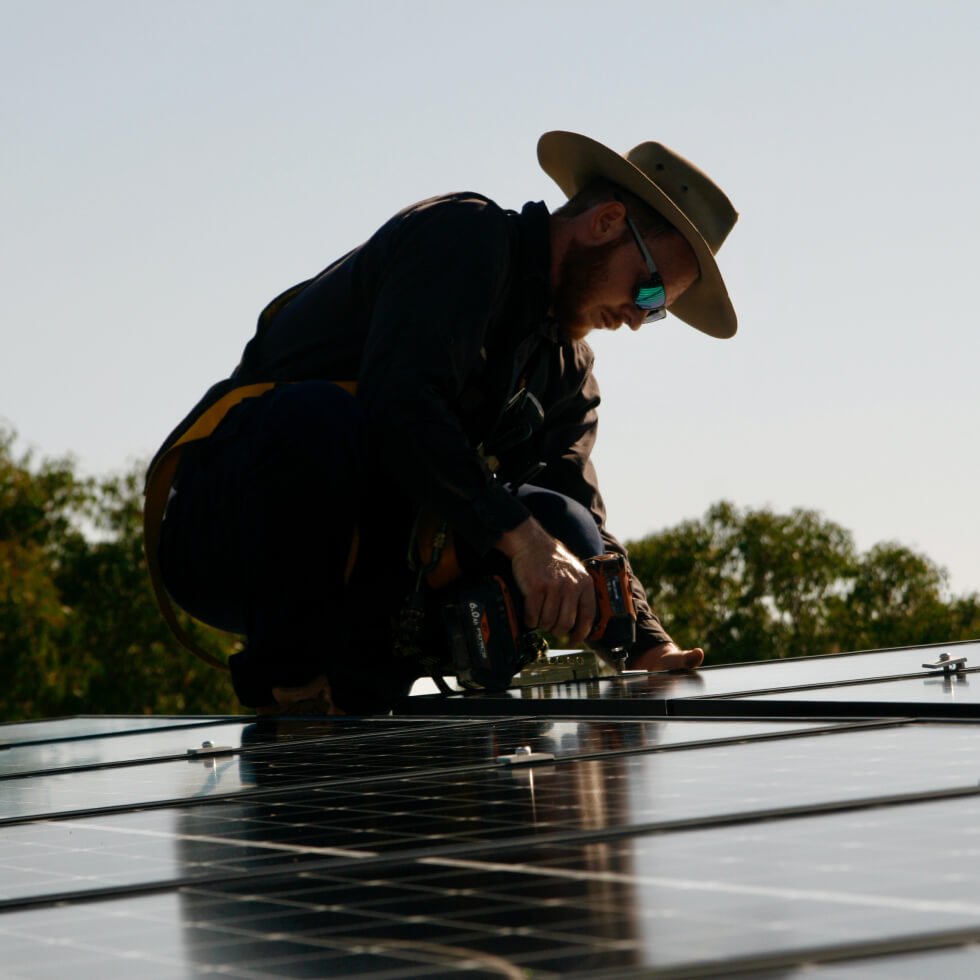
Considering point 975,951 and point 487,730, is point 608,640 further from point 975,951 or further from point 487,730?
point 975,951

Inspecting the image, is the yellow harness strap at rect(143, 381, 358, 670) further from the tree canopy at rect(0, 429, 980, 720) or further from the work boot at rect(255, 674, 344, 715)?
the tree canopy at rect(0, 429, 980, 720)

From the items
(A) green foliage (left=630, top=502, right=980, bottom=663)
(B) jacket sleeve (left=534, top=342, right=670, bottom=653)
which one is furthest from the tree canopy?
(B) jacket sleeve (left=534, top=342, right=670, bottom=653)

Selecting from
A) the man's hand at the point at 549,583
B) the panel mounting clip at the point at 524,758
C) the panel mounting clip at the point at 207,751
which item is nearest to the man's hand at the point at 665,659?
the man's hand at the point at 549,583

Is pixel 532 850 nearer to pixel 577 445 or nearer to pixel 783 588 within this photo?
pixel 577 445

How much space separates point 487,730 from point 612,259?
6.13 ft

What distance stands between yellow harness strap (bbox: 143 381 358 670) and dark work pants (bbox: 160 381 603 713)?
0.05 m

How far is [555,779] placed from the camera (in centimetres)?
228

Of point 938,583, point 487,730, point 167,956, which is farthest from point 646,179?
point 938,583

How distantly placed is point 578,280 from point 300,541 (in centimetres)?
113

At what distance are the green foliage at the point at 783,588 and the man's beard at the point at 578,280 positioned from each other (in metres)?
29.1

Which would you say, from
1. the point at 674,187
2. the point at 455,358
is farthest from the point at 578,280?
the point at 455,358

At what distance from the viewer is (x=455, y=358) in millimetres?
4086

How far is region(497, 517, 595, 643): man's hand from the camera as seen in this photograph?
382 cm

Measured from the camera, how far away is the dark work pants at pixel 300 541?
4023 millimetres
